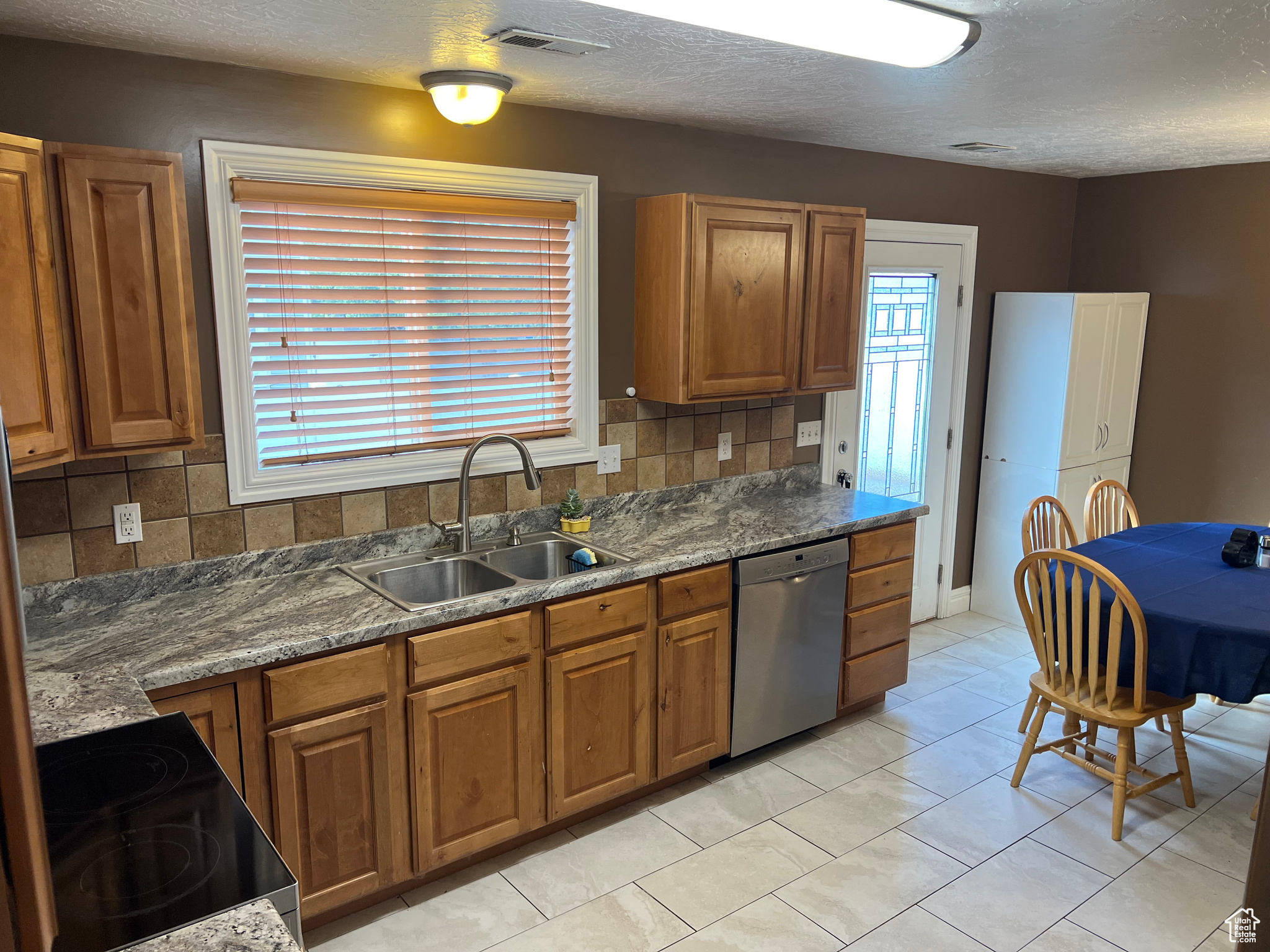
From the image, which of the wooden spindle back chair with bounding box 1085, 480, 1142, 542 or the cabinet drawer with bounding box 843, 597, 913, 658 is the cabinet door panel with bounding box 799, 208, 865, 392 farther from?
the wooden spindle back chair with bounding box 1085, 480, 1142, 542

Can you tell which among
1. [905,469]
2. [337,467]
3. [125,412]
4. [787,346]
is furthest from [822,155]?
[125,412]

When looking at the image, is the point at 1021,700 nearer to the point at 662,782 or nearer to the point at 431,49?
the point at 662,782

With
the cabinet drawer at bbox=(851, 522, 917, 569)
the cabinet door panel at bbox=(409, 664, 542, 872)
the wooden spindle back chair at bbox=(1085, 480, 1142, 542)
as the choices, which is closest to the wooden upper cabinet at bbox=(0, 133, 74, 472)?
the cabinet door panel at bbox=(409, 664, 542, 872)

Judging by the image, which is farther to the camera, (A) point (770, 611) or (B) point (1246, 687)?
(A) point (770, 611)

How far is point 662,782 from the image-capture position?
132 inches

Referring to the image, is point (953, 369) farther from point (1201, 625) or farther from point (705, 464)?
point (1201, 625)

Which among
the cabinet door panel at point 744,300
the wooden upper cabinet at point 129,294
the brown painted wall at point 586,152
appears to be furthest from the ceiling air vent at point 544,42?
the cabinet door panel at point 744,300

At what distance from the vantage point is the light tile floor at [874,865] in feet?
8.45

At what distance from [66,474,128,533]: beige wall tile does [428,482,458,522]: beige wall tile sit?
3.10ft

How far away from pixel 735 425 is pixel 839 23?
204 centimetres

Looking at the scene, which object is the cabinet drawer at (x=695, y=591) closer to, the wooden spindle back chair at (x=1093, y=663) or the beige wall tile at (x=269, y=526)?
the wooden spindle back chair at (x=1093, y=663)

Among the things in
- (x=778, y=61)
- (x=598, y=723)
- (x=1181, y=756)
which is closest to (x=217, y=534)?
(x=598, y=723)

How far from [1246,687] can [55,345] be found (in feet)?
11.2

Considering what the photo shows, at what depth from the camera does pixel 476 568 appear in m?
3.13
